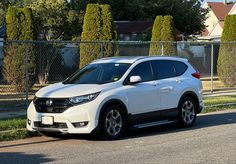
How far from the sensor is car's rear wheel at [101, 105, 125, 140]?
1079 cm

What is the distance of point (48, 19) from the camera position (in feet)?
110

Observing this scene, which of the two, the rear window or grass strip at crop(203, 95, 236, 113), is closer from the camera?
the rear window

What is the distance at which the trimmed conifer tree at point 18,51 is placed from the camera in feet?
67.1

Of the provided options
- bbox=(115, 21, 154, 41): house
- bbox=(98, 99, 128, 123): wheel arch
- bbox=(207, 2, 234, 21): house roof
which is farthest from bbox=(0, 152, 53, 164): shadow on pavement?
bbox=(207, 2, 234, 21): house roof

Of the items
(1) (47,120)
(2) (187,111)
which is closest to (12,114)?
(1) (47,120)

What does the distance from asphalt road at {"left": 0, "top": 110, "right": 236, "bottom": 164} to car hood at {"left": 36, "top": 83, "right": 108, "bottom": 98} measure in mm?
997

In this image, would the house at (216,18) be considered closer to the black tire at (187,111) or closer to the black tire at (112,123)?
the black tire at (187,111)

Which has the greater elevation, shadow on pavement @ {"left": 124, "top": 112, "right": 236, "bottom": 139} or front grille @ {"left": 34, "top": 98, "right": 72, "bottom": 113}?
front grille @ {"left": 34, "top": 98, "right": 72, "bottom": 113}

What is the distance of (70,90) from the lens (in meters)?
10.8

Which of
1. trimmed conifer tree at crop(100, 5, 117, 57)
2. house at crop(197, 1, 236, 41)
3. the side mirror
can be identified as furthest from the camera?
house at crop(197, 1, 236, 41)

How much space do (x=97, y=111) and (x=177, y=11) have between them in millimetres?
36064

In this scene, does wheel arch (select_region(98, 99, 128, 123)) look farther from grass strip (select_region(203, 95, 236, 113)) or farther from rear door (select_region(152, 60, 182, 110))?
grass strip (select_region(203, 95, 236, 113))

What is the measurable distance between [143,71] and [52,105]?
239 cm

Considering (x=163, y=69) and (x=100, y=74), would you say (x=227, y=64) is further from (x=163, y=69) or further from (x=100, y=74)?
(x=100, y=74)
